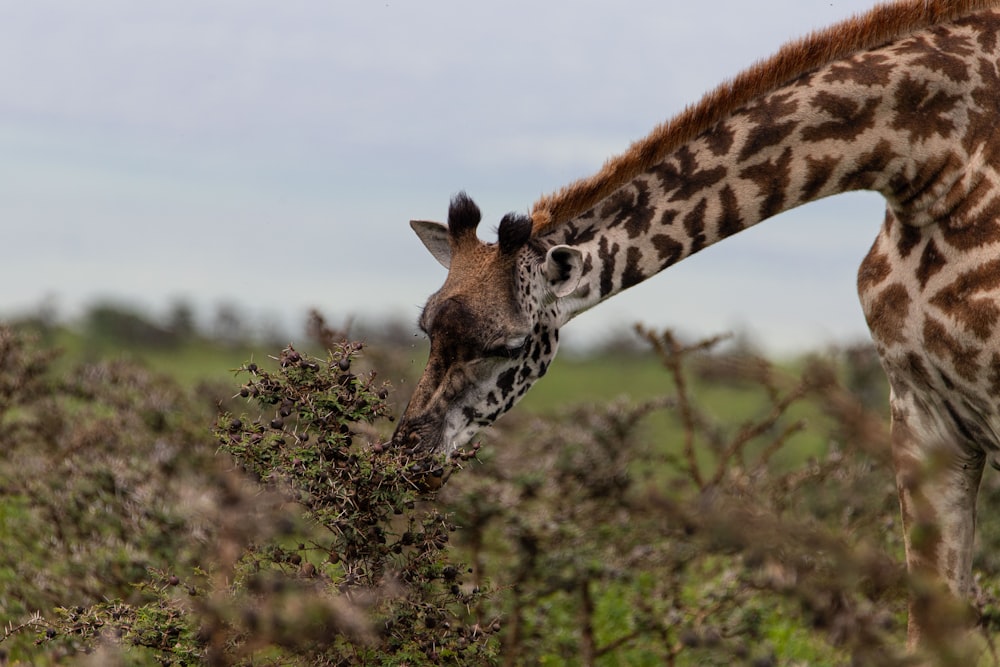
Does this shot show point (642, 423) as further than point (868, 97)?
Yes

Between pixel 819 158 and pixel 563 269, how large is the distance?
1.28 metres

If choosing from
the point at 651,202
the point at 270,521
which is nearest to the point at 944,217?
the point at 651,202

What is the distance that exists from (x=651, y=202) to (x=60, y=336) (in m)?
19.7

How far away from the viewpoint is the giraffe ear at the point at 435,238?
19.8 feet

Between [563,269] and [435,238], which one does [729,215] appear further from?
[435,238]

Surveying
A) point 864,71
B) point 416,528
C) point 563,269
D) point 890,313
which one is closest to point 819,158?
point 864,71

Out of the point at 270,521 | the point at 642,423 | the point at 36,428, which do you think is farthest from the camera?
the point at 642,423

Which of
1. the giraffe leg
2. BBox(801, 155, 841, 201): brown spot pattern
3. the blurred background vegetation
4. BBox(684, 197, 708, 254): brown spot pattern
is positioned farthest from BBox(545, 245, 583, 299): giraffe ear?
the giraffe leg

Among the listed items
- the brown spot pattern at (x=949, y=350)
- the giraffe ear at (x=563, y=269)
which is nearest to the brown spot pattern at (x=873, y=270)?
the brown spot pattern at (x=949, y=350)

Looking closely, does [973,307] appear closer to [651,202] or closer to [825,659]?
[651,202]

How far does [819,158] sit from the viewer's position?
5461 millimetres

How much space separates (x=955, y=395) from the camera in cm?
539

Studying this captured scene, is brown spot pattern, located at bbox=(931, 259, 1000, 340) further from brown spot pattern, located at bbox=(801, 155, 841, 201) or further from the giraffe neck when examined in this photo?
brown spot pattern, located at bbox=(801, 155, 841, 201)

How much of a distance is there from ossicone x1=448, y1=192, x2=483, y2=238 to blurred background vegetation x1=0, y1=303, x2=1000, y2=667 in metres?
0.57
